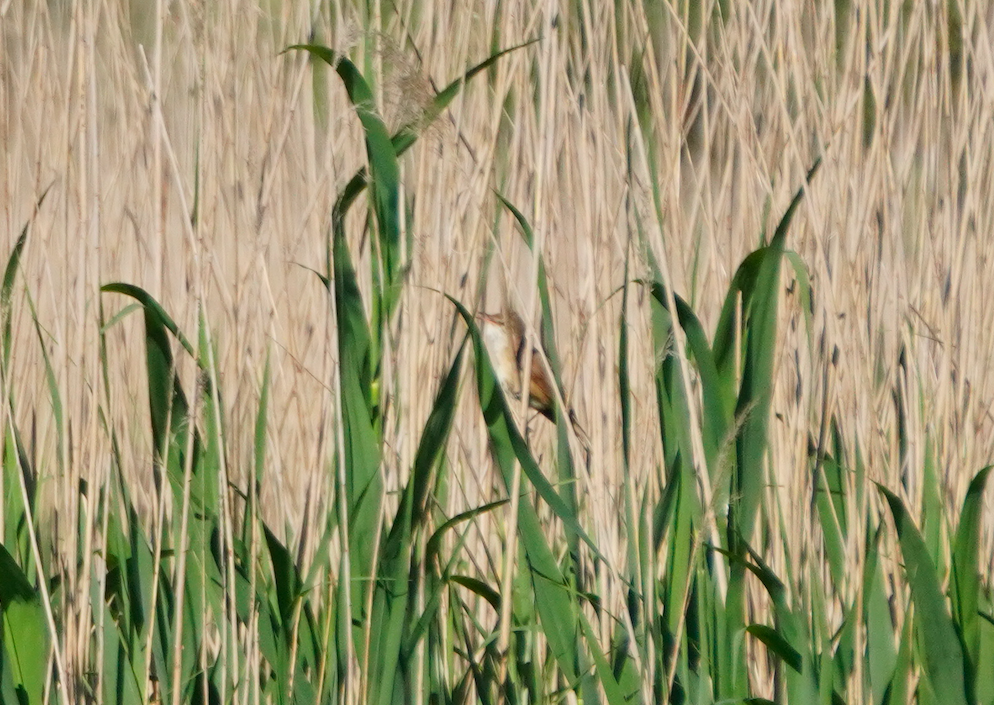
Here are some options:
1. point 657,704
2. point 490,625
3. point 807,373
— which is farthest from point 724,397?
point 490,625

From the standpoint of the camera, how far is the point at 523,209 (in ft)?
3.93

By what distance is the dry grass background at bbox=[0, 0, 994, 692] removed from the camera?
3.24 feet

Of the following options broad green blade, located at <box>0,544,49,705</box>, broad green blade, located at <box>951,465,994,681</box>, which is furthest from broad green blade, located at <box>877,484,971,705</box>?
broad green blade, located at <box>0,544,49,705</box>

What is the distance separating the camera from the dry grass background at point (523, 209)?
0.99 metres

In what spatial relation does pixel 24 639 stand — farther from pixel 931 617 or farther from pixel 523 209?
pixel 931 617

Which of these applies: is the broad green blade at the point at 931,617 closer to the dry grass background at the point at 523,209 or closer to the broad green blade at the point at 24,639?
the dry grass background at the point at 523,209

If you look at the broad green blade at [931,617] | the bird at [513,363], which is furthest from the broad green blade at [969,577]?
the bird at [513,363]

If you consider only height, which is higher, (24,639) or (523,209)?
(523,209)

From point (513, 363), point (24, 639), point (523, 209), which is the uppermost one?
point (523, 209)

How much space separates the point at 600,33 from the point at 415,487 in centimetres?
51

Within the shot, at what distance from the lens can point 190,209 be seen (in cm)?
94

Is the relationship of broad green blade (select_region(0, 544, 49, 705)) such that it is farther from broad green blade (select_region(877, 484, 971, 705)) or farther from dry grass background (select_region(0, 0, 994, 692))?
broad green blade (select_region(877, 484, 971, 705))

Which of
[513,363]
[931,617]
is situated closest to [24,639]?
[931,617]

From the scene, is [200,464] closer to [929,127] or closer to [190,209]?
[190,209]
